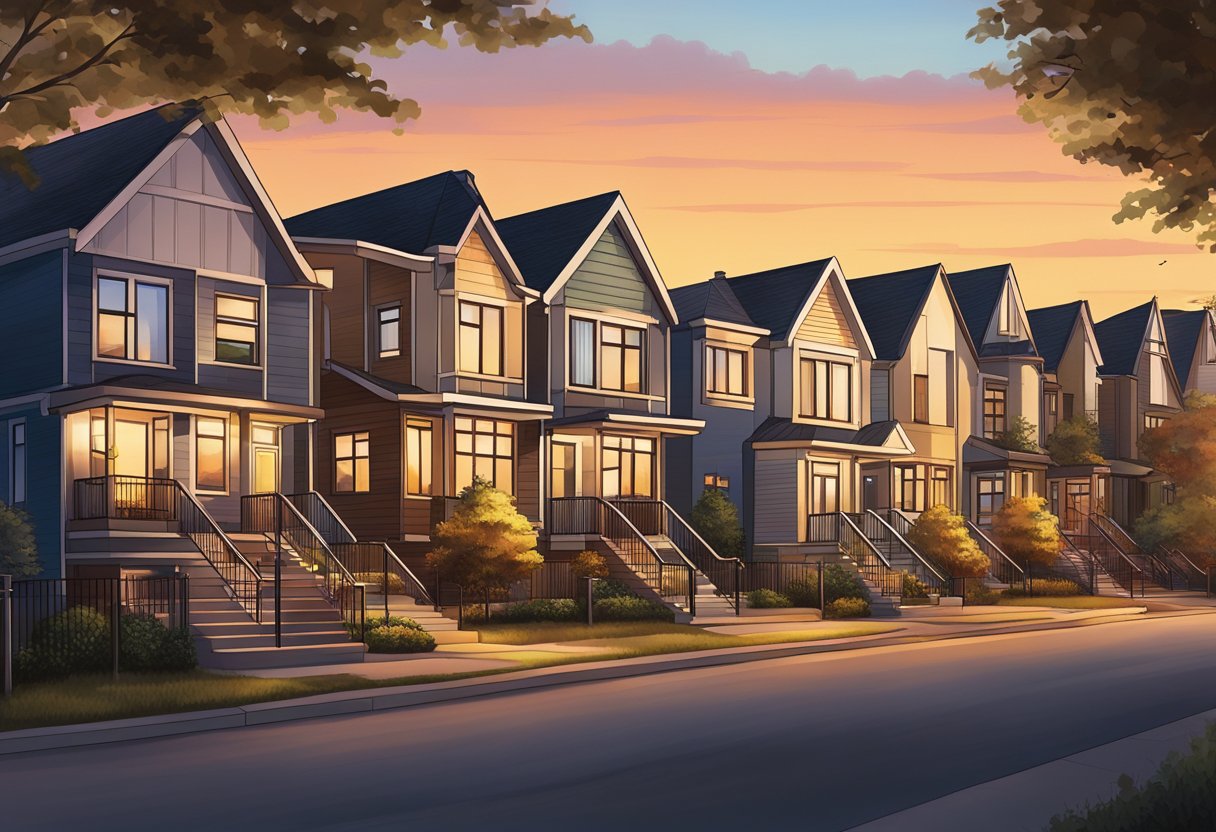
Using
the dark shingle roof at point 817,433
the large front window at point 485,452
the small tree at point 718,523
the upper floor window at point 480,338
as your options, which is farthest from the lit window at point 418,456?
the dark shingle roof at point 817,433

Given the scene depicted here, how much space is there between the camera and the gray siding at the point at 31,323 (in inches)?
1230

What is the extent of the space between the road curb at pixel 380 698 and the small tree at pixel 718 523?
16674mm

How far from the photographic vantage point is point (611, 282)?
44.4 meters

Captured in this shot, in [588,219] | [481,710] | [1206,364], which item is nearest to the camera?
[481,710]

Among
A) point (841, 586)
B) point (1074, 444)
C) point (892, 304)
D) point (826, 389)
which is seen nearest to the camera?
point (841, 586)

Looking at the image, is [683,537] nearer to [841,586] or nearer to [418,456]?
[841,586]

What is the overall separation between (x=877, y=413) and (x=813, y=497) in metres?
7.30

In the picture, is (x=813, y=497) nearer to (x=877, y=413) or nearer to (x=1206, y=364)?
(x=877, y=413)

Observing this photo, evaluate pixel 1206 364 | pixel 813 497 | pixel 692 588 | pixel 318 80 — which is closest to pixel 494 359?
pixel 692 588

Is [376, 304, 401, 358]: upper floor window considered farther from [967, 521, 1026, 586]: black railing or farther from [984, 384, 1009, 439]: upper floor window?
[984, 384, 1009, 439]: upper floor window

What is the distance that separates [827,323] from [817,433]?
5.34 meters

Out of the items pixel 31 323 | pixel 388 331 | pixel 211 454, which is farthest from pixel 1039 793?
pixel 388 331

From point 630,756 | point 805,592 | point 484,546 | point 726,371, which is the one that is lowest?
point 805,592

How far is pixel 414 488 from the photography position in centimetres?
3816
